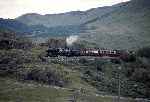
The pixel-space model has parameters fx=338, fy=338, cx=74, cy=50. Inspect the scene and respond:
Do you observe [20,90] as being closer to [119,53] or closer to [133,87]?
[133,87]

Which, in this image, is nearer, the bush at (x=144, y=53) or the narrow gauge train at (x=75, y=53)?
the narrow gauge train at (x=75, y=53)

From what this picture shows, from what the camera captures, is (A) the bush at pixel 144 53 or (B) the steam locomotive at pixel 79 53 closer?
(B) the steam locomotive at pixel 79 53

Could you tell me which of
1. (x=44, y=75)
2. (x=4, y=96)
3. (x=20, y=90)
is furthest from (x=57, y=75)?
(x=4, y=96)

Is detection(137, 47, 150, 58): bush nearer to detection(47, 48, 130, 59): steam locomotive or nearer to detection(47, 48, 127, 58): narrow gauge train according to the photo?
detection(47, 48, 130, 59): steam locomotive

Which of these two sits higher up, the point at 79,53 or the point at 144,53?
the point at 79,53

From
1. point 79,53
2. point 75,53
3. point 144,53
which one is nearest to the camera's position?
point 79,53

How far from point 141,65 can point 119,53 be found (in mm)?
9017

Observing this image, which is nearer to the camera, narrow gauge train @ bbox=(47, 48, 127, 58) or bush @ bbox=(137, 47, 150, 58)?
narrow gauge train @ bbox=(47, 48, 127, 58)

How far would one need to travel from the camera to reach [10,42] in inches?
4291

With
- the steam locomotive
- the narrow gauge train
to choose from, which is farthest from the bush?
the narrow gauge train

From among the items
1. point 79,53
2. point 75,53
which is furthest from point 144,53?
point 75,53

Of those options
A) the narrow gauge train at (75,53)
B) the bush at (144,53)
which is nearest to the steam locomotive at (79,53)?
the narrow gauge train at (75,53)

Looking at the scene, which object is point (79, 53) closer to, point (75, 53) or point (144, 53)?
point (75, 53)

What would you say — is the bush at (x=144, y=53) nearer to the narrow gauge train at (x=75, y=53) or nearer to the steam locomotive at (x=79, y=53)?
the steam locomotive at (x=79, y=53)
